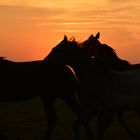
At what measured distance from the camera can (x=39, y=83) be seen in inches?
402

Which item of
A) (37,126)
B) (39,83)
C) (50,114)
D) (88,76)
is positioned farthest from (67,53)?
(37,126)

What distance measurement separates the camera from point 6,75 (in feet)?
33.2

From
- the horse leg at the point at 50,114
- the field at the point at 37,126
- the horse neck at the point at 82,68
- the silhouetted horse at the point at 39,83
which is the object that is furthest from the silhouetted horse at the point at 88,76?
the field at the point at 37,126

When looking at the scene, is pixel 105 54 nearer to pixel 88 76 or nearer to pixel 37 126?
pixel 88 76

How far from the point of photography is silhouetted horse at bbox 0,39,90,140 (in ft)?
33.2

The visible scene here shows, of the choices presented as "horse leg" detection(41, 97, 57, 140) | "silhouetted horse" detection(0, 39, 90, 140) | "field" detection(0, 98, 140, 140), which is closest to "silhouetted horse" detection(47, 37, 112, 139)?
"silhouetted horse" detection(0, 39, 90, 140)

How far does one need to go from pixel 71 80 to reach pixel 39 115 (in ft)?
15.0

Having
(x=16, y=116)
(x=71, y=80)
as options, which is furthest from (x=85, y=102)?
(x=16, y=116)

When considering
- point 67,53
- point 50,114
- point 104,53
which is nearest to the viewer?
point 67,53

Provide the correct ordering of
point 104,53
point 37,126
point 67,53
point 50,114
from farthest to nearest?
1. point 37,126
2. point 104,53
3. point 50,114
4. point 67,53

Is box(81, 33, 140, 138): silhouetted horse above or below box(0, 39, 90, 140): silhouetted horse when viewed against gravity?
above

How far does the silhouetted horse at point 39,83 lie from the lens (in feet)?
Answer: 33.2

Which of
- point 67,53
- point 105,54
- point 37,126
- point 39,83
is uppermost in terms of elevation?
point 67,53

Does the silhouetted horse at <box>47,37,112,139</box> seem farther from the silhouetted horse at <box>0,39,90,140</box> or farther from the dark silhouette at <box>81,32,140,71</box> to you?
the silhouetted horse at <box>0,39,90,140</box>
